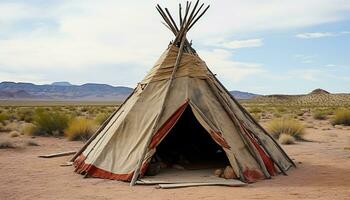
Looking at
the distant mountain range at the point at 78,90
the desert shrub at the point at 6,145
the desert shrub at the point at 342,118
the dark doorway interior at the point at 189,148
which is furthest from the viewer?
the distant mountain range at the point at 78,90

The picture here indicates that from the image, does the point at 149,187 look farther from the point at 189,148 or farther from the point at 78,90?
the point at 78,90

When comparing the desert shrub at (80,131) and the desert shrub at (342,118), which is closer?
the desert shrub at (80,131)

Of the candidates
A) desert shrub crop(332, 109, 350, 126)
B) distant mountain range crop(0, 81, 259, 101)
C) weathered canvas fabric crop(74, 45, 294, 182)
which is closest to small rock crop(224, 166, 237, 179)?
weathered canvas fabric crop(74, 45, 294, 182)

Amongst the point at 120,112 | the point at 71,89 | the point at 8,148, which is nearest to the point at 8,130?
the point at 8,148

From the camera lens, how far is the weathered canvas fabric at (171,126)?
908 cm

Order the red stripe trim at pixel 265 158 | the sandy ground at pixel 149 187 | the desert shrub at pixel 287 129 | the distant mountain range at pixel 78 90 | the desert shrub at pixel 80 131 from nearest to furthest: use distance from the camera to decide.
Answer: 1. the sandy ground at pixel 149 187
2. the red stripe trim at pixel 265 158
3. the desert shrub at pixel 80 131
4. the desert shrub at pixel 287 129
5. the distant mountain range at pixel 78 90

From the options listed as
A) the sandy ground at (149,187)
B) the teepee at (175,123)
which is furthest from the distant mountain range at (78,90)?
the teepee at (175,123)

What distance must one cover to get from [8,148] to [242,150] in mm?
8050

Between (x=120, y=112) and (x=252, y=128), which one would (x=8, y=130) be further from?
(x=252, y=128)

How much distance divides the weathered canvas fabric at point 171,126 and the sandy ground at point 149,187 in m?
0.37

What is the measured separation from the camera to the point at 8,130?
20.1 metres

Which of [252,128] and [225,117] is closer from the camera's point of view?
[225,117]

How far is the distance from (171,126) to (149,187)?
4.54 feet

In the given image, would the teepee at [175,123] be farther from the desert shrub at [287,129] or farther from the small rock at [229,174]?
the desert shrub at [287,129]
